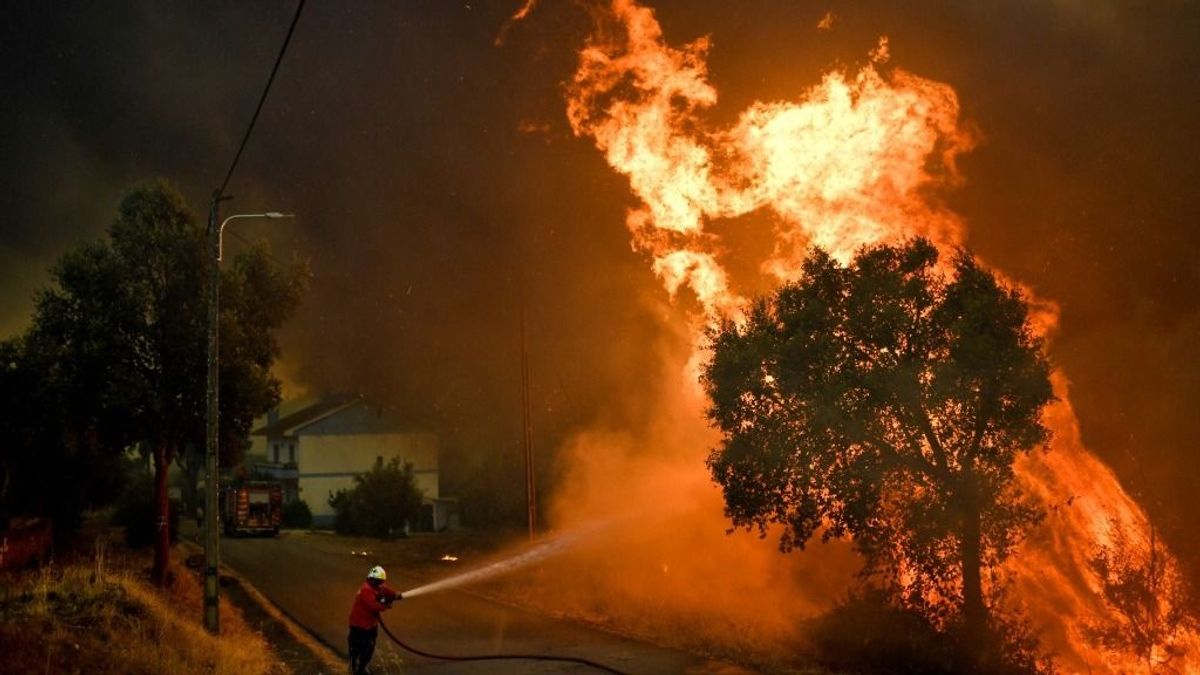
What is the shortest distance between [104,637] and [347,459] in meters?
63.6

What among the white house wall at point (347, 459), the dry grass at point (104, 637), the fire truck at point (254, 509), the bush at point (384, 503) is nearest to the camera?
the dry grass at point (104, 637)

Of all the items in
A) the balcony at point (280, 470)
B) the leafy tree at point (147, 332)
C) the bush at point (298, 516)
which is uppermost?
the leafy tree at point (147, 332)

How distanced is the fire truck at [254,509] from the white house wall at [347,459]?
44.6 ft

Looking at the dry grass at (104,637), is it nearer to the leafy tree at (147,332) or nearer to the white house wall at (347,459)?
the leafy tree at (147,332)

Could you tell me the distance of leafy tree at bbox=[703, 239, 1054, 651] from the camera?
18.3 metres

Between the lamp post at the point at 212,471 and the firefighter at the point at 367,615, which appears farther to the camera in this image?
the lamp post at the point at 212,471

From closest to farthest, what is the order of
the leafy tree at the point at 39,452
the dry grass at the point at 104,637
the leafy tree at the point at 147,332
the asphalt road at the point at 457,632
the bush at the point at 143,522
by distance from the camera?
the dry grass at the point at 104,637, the asphalt road at the point at 457,632, the leafy tree at the point at 147,332, the leafy tree at the point at 39,452, the bush at the point at 143,522

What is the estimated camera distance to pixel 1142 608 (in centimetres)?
2172

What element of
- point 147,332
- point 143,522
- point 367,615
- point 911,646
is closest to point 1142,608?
point 911,646

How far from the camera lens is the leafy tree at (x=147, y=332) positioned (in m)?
26.9

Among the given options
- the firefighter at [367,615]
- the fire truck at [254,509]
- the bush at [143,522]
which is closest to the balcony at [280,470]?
the fire truck at [254,509]

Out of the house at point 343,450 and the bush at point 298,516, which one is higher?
the house at point 343,450

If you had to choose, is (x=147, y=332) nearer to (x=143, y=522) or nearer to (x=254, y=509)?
(x=143, y=522)

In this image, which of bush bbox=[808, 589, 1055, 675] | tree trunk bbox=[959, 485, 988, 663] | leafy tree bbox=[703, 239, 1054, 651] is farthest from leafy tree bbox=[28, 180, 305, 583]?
tree trunk bbox=[959, 485, 988, 663]
